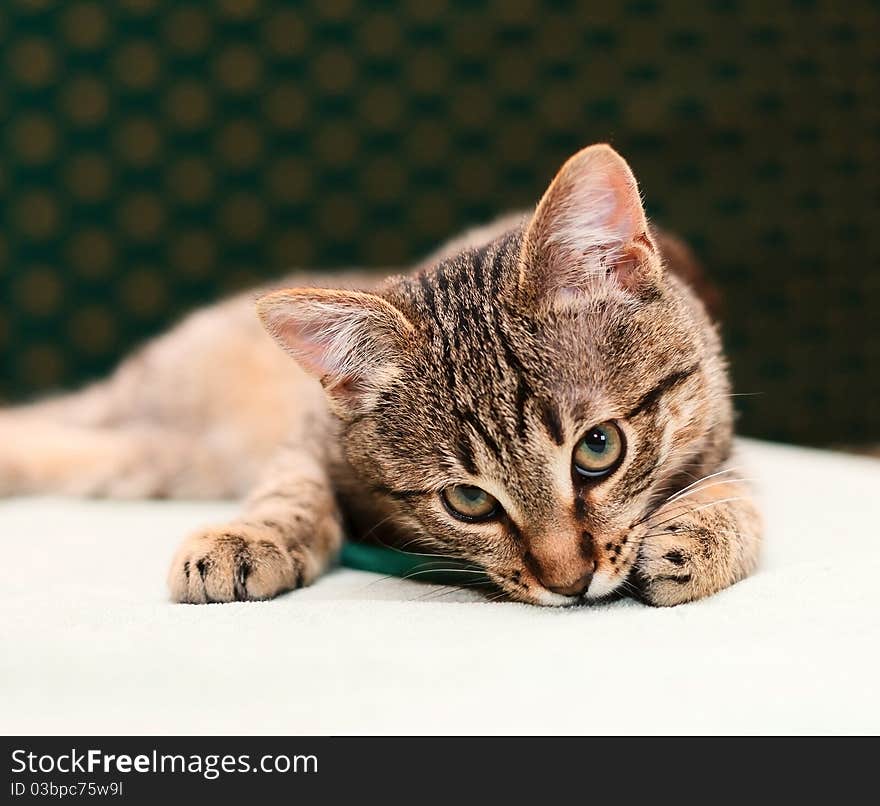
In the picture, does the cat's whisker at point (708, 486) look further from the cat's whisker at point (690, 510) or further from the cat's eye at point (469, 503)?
the cat's eye at point (469, 503)

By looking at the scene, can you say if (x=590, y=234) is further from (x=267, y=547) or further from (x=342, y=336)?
(x=267, y=547)

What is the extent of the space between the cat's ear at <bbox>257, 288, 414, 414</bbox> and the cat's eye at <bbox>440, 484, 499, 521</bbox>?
17cm

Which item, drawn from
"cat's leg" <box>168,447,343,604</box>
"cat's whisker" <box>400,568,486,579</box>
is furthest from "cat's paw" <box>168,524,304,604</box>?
"cat's whisker" <box>400,568,486,579</box>

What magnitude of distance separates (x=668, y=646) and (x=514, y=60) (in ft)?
7.01

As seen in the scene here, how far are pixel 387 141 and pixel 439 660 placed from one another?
2038mm

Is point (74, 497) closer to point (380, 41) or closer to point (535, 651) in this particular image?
point (535, 651)

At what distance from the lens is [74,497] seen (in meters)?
1.78

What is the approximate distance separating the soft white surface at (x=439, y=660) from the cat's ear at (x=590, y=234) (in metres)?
0.40

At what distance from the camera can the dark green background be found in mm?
2547

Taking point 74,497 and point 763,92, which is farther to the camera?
point 763,92

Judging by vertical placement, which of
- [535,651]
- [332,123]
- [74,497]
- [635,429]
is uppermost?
[332,123]

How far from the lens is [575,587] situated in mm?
1019

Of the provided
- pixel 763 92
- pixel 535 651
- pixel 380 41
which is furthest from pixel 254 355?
pixel 763 92

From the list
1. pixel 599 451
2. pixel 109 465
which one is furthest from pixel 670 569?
pixel 109 465
